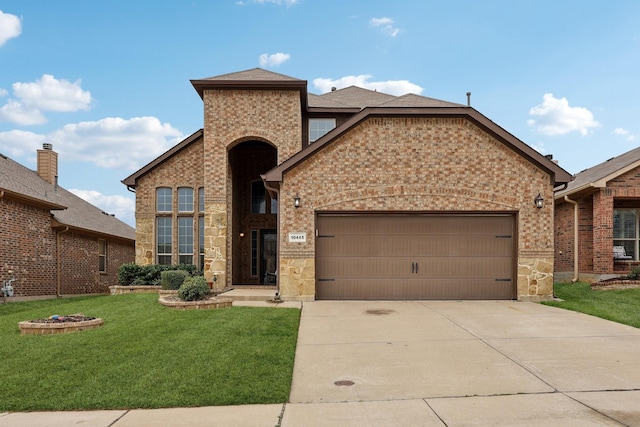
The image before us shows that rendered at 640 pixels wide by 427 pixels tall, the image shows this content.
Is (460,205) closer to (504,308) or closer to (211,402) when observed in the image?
(504,308)

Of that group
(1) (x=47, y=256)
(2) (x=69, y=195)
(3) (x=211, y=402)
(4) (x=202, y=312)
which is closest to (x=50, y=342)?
(4) (x=202, y=312)

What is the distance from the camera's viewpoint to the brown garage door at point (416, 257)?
39.9ft

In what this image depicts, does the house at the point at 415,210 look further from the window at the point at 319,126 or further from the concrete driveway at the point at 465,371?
the window at the point at 319,126

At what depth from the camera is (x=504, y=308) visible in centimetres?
1073

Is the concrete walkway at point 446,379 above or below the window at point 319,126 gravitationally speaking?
below

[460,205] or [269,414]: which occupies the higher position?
[460,205]

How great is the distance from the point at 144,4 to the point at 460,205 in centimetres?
1149

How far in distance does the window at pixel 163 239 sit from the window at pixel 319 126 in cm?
632

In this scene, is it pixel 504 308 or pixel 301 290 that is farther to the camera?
pixel 301 290

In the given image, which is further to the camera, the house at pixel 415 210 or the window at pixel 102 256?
the window at pixel 102 256

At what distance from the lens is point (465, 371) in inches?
227

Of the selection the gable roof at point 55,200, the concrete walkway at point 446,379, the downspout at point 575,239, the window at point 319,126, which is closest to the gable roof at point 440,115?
the concrete walkway at point 446,379

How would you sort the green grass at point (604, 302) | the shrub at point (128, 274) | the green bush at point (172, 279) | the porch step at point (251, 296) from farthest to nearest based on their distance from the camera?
1. the shrub at point (128, 274)
2. the green bush at point (172, 279)
3. the porch step at point (251, 296)
4. the green grass at point (604, 302)

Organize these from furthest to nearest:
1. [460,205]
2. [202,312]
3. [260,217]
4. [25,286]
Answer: [260,217]
[25,286]
[460,205]
[202,312]
